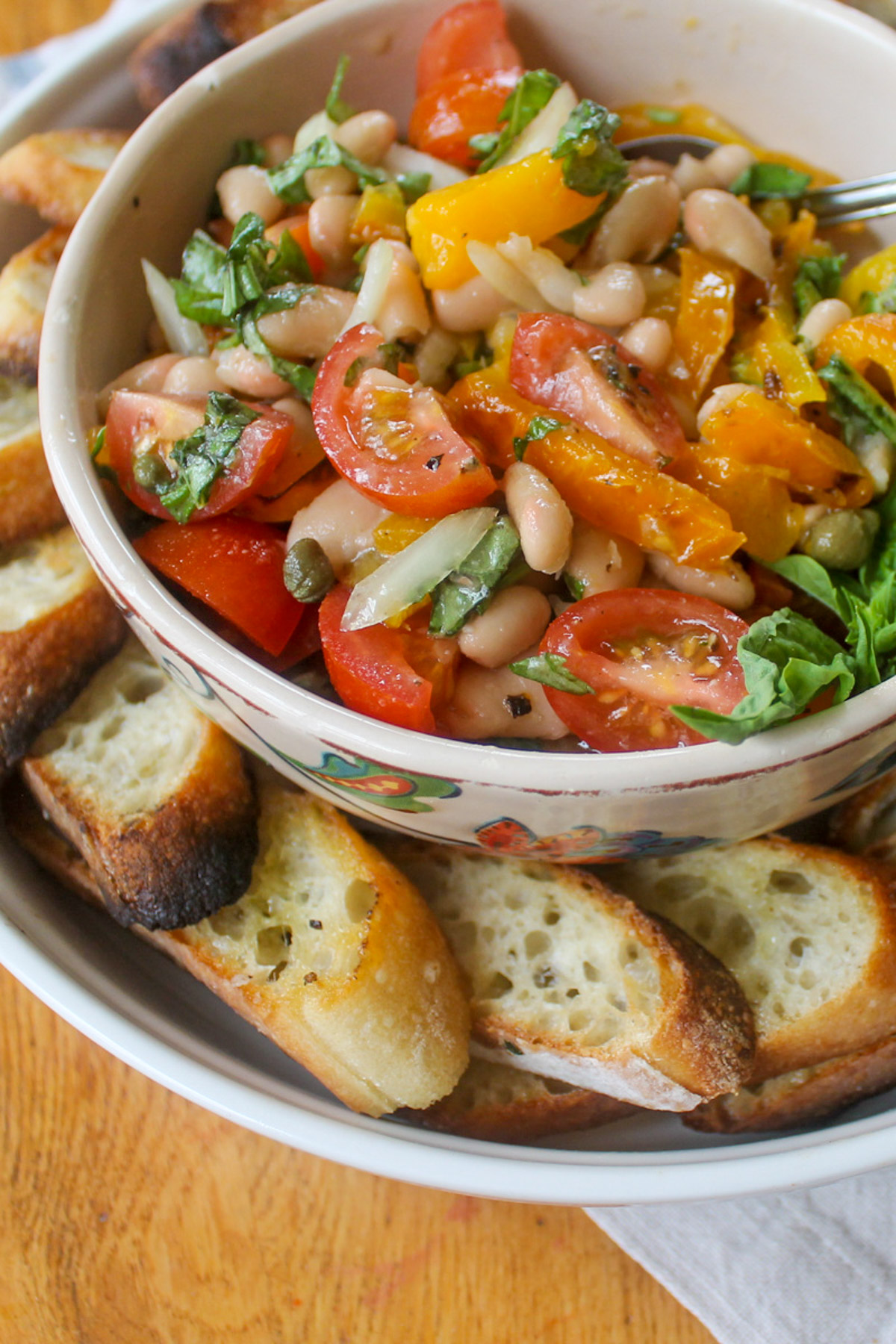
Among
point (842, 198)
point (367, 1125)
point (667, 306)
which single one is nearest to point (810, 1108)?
point (367, 1125)

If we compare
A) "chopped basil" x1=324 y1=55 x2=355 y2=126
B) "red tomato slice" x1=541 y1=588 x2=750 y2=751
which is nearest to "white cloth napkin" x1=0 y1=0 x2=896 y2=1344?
"red tomato slice" x1=541 y1=588 x2=750 y2=751

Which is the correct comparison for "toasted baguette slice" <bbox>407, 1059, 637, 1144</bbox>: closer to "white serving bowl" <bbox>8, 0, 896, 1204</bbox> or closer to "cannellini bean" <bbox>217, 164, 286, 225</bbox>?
"white serving bowl" <bbox>8, 0, 896, 1204</bbox>

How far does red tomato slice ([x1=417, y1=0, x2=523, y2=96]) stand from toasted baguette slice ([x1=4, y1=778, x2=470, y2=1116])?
4.73ft

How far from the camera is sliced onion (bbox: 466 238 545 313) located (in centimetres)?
186

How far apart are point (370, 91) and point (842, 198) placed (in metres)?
0.99

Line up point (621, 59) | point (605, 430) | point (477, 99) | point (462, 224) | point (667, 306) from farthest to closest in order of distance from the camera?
point (621, 59)
point (477, 99)
point (667, 306)
point (462, 224)
point (605, 430)

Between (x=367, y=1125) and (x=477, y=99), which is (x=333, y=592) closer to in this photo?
(x=367, y=1125)

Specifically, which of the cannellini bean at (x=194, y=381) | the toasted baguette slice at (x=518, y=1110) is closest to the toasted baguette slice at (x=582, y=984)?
the toasted baguette slice at (x=518, y=1110)

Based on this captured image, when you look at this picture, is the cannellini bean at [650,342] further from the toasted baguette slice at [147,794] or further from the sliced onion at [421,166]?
the toasted baguette slice at [147,794]

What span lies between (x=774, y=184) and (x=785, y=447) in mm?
793

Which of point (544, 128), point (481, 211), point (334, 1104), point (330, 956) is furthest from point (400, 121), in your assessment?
point (334, 1104)

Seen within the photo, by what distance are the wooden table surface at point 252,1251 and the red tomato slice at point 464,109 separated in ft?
6.06

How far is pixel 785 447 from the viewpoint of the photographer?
5.96 ft

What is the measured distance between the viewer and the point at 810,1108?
190 centimetres
